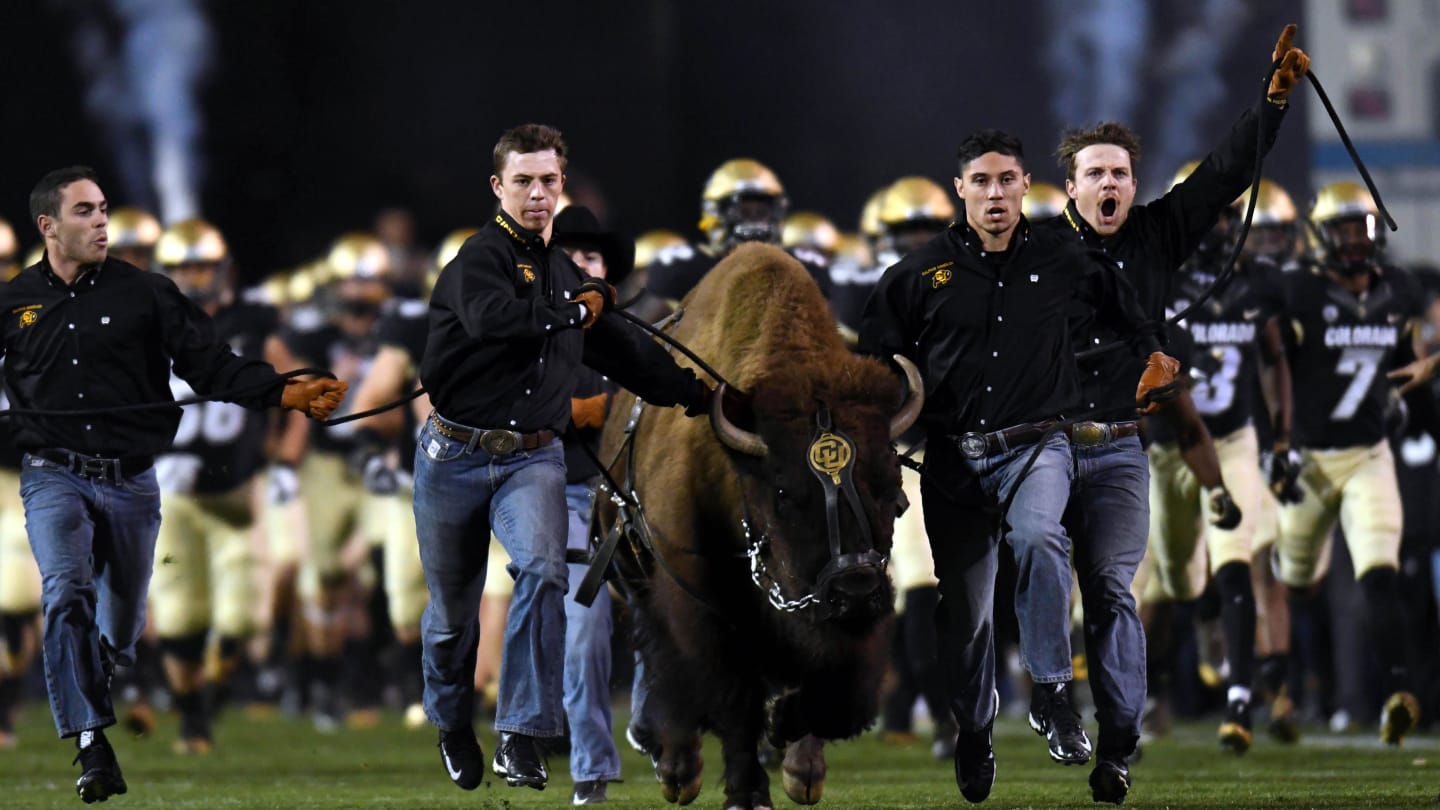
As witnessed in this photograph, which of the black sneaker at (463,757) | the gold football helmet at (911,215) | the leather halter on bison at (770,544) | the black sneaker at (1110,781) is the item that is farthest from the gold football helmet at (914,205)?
the black sneaker at (463,757)

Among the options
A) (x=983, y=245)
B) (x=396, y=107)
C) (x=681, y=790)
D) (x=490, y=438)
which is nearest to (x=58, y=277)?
(x=490, y=438)

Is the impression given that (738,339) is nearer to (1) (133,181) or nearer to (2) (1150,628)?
(2) (1150,628)

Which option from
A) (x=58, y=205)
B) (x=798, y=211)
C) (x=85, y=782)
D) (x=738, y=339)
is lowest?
(x=85, y=782)

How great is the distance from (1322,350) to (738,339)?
5.08 m

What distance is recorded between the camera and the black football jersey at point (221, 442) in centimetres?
1375

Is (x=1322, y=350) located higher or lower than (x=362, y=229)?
lower

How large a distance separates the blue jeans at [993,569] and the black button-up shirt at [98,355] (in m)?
2.43

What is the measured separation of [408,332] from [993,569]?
597cm

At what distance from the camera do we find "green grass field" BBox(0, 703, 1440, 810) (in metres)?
9.00

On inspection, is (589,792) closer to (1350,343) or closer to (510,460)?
(510,460)

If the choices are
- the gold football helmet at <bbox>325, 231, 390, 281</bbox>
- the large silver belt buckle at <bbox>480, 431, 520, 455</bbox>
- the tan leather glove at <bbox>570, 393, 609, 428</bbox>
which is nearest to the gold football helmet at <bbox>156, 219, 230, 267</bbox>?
the gold football helmet at <bbox>325, 231, 390, 281</bbox>

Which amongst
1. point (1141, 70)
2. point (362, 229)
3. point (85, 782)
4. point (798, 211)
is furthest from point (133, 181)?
point (85, 782)

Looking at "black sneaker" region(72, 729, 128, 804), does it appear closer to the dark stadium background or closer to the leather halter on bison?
the leather halter on bison

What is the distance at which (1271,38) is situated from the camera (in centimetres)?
1638
